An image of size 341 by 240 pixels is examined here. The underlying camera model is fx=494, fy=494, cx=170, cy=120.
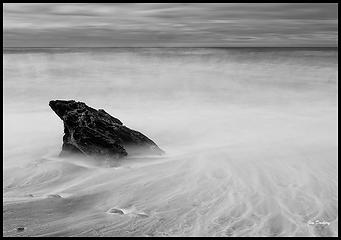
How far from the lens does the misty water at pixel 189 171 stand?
19.5 feet

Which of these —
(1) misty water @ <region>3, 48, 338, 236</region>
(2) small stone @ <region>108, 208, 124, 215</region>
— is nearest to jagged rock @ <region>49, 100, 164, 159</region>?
(1) misty water @ <region>3, 48, 338, 236</region>

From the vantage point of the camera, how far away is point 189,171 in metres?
7.96

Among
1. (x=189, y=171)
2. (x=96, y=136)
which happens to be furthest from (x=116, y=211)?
(x=96, y=136)

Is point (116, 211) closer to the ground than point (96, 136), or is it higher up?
closer to the ground

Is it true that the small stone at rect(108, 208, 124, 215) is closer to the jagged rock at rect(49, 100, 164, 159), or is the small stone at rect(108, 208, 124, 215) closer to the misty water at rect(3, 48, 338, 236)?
the misty water at rect(3, 48, 338, 236)

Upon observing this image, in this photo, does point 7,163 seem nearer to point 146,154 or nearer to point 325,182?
point 146,154

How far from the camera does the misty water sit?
593 cm

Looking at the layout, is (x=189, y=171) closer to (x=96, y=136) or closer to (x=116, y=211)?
(x=96, y=136)

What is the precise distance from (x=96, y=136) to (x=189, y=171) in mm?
1676

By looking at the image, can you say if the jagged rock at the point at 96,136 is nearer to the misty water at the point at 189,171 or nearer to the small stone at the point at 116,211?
the misty water at the point at 189,171

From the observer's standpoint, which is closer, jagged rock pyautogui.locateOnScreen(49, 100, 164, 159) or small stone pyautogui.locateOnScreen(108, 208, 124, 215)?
small stone pyautogui.locateOnScreen(108, 208, 124, 215)

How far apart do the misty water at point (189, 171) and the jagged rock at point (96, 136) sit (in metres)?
0.26

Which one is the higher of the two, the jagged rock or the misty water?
the jagged rock

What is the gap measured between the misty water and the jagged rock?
257 millimetres
